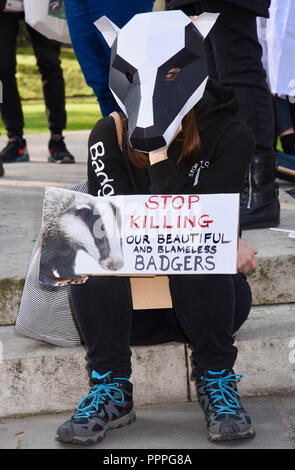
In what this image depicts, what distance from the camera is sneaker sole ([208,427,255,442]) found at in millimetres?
2127

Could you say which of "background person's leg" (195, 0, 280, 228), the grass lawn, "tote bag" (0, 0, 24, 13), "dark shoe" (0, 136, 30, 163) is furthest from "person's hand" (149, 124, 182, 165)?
the grass lawn

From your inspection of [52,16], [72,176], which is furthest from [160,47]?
[72,176]

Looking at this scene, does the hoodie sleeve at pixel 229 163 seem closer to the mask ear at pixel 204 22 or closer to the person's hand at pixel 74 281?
the mask ear at pixel 204 22

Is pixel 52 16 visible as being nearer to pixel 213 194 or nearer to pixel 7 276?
pixel 7 276

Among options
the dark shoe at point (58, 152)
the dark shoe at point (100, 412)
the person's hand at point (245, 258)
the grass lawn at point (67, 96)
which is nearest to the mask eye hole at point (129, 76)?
the person's hand at point (245, 258)

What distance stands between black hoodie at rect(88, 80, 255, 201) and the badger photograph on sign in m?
0.13

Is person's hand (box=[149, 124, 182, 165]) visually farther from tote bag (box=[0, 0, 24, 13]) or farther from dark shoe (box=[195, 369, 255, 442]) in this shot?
tote bag (box=[0, 0, 24, 13])

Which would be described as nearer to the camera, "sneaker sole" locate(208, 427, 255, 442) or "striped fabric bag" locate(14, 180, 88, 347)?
"sneaker sole" locate(208, 427, 255, 442)

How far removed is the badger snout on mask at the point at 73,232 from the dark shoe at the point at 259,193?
1.05 m

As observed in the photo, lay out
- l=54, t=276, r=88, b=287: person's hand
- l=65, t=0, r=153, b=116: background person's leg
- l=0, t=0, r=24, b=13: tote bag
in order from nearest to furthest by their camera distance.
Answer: l=54, t=276, r=88, b=287: person's hand, l=65, t=0, r=153, b=116: background person's leg, l=0, t=0, r=24, b=13: tote bag

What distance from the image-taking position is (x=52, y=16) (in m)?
3.95

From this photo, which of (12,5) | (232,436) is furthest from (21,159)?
(232,436)

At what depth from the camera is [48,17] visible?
13.0 feet
